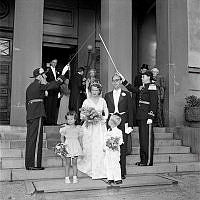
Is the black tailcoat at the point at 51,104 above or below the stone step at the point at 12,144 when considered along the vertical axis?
above

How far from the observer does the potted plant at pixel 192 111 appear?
938 centimetres

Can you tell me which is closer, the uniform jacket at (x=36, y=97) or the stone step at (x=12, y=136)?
the uniform jacket at (x=36, y=97)

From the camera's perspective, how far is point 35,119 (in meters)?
6.27

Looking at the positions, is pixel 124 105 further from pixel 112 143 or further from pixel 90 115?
pixel 112 143

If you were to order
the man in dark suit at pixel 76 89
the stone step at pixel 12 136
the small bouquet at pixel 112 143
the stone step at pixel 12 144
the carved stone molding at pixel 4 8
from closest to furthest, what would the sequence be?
the small bouquet at pixel 112 143, the stone step at pixel 12 144, the stone step at pixel 12 136, the man in dark suit at pixel 76 89, the carved stone molding at pixel 4 8

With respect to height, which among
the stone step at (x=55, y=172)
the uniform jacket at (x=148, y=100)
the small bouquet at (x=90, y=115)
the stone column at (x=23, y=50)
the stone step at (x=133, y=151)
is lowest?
the stone step at (x=55, y=172)

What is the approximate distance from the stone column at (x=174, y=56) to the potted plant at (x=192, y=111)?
6.8 inches

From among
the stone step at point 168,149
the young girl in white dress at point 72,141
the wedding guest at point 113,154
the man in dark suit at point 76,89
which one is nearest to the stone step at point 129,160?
the stone step at point 168,149

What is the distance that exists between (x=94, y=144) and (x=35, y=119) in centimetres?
129

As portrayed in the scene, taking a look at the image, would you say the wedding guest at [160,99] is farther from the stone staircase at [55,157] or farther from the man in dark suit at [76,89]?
the man in dark suit at [76,89]

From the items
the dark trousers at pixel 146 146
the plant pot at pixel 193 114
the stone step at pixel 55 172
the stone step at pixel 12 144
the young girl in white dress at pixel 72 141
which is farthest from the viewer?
the plant pot at pixel 193 114

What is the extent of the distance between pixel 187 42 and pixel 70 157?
20.6 feet

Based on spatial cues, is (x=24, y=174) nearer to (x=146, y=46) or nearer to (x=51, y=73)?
(x=51, y=73)

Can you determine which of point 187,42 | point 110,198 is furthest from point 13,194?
point 187,42
